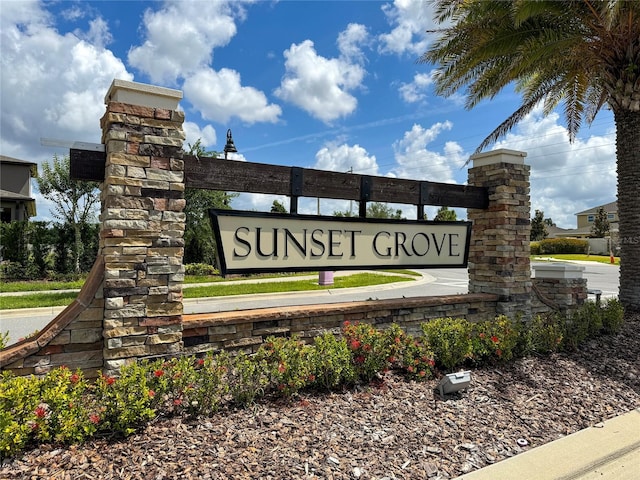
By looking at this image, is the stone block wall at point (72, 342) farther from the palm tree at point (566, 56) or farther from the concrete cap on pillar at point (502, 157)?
the palm tree at point (566, 56)

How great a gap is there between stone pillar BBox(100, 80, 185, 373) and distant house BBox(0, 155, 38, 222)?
2277 cm

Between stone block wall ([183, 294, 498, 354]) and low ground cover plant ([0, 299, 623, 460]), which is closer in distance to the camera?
low ground cover plant ([0, 299, 623, 460])

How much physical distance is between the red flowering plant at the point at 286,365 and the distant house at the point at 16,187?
2352 centimetres

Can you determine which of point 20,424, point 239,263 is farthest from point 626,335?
point 20,424

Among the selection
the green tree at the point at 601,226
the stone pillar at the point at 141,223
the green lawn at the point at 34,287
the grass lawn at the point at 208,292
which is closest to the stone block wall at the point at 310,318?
the stone pillar at the point at 141,223

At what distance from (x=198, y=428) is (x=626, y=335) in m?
5.92

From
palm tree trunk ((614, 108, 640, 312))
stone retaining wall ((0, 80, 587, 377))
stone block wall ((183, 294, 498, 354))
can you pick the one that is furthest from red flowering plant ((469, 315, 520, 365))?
palm tree trunk ((614, 108, 640, 312))

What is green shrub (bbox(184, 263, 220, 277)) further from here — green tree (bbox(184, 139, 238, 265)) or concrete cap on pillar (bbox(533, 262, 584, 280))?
concrete cap on pillar (bbox(533, 262, 584, 280))

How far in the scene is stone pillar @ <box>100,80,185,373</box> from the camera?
350 centimetres

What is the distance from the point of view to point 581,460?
117 inches

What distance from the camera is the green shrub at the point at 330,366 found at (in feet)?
12.0

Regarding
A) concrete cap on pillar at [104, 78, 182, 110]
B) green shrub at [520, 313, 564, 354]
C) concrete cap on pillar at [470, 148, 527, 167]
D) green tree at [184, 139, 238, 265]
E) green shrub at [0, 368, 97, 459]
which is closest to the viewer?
green shrub at [0, 368, 97, 459]

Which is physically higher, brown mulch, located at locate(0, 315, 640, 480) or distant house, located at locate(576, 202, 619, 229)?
distant house, located at locate(576, 202, 619, 229)

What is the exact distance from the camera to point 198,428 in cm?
299
